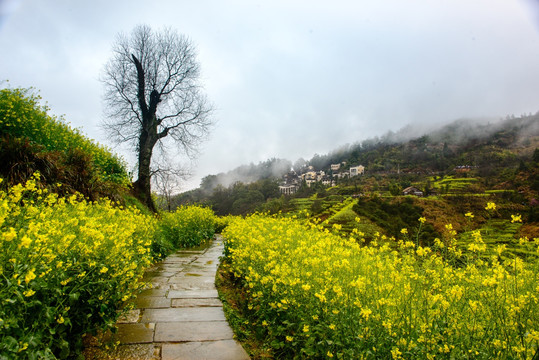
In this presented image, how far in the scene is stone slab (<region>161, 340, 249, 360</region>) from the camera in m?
2.30

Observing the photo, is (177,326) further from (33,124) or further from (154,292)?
(33,124)

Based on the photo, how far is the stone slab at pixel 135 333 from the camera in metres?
2.49

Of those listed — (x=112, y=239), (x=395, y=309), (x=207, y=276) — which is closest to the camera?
(x=395, y=309)

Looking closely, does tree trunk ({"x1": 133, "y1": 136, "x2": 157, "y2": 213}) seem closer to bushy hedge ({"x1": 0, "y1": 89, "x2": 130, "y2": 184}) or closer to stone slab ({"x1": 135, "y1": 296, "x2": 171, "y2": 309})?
bushy hedge ({"x1": 0, "y1": 89, "x2": 130, "y2": 184})

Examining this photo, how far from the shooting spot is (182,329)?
2.79 meters

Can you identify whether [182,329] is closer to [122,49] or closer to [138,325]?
[138,325]

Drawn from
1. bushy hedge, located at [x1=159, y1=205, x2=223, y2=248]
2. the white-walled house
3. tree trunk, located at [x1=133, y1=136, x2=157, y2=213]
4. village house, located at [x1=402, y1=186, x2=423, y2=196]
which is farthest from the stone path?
the white-walled house

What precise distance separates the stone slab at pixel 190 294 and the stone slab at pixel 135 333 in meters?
0.92

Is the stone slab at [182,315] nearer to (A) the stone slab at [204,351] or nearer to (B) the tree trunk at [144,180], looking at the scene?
(A) the stone slab at [204,351]

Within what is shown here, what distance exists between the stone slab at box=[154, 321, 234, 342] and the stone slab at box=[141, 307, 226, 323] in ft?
0.35

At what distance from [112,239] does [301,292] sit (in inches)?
70.5

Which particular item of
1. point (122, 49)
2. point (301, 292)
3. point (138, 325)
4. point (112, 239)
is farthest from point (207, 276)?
point (122, 49)

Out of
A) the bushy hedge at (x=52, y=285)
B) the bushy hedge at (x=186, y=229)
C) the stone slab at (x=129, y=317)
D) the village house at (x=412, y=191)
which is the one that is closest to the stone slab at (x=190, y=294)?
the stone slab at (x=129, y=317)

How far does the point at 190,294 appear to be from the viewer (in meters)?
3.88
